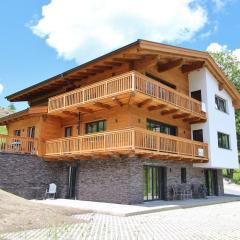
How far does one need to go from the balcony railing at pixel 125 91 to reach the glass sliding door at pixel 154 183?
4.14 m

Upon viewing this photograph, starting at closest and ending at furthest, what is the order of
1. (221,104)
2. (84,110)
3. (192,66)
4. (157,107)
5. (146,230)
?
(146,230) → (157,107) → (84,110) → (192,66) → (221,104)

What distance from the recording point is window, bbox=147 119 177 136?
18531 mm

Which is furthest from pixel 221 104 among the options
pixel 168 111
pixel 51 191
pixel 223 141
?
pixel 51 191

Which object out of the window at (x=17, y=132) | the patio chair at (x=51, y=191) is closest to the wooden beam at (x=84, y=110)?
the patio chair at (x=51, y=191)

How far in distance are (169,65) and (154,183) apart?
7783mm

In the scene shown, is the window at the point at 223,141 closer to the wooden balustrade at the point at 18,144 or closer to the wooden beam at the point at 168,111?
the wooden beam at the point at 168,111

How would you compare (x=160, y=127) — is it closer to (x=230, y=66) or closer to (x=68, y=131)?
(x=68, y=131)

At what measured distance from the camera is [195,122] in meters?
21.8

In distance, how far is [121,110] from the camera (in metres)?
17.3

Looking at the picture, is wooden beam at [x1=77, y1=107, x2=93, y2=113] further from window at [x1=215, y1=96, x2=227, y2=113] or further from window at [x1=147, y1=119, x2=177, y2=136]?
window at [x1=215, y1=96, x2=227, y2=113]

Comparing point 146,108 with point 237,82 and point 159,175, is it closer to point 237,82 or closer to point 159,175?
point 159,175

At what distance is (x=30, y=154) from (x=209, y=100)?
1311 centimetres

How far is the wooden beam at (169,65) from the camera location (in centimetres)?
1984

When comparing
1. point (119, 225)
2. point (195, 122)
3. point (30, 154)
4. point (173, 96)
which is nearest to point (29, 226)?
point (119, 225)
